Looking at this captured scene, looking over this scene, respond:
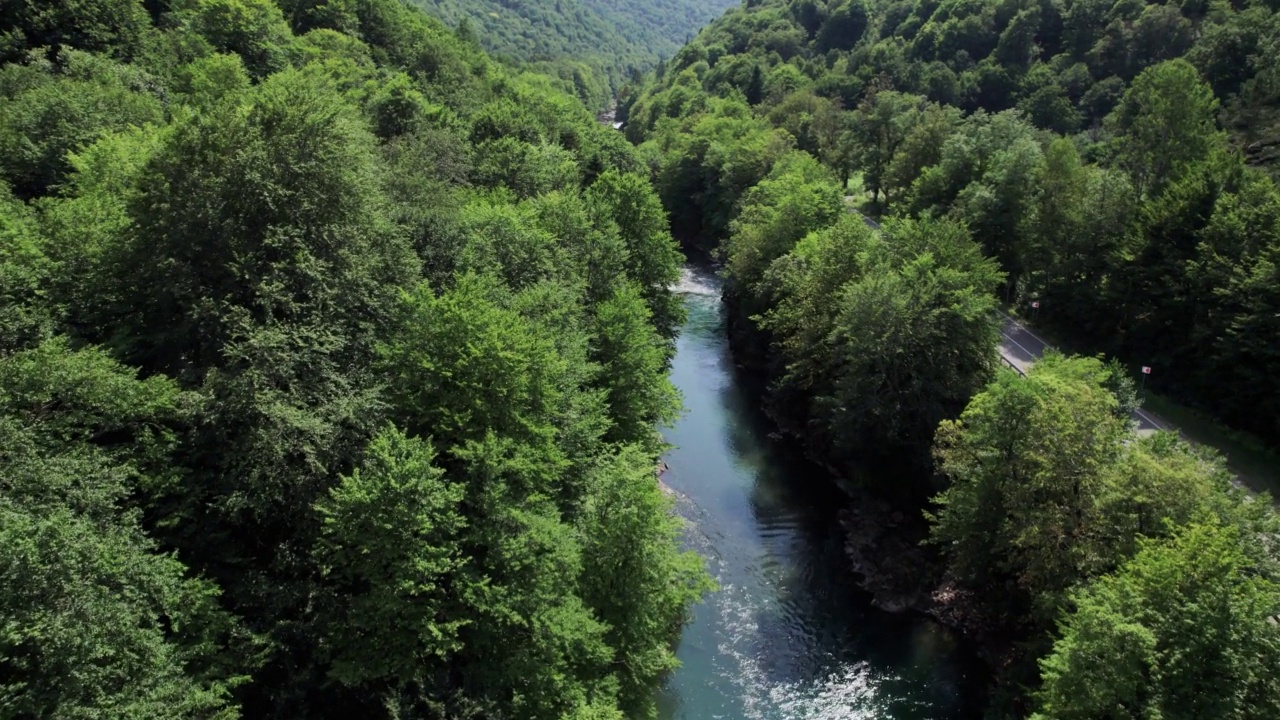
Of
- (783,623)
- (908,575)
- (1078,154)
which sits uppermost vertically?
(1078,154)

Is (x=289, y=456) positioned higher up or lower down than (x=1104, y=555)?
lower down

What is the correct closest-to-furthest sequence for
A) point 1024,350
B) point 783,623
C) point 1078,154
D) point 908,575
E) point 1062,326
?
1. point 783,623
2. point 908,575
3. point 1024,350
4. point 1062,326
5. point 1078,154

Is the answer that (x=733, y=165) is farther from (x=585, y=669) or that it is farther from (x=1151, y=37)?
(x=585, y=669)

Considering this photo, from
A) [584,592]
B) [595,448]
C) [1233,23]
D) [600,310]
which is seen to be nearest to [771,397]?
[600,310]

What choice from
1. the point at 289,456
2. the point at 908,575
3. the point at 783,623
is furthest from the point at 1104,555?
the point at 289,456

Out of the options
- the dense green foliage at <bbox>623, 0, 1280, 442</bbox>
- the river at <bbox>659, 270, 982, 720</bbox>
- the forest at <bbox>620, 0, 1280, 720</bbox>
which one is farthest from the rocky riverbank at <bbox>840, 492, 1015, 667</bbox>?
the dense green foliage at <bbox>623, 0, 1280, 442</bbox>

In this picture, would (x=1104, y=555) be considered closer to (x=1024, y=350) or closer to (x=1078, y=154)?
(x=1024, y=350)

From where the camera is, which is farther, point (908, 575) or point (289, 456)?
point (908, 575)

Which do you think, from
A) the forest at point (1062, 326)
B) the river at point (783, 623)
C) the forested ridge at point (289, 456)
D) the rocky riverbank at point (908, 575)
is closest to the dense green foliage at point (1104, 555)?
the forest at point (1062, 326)
